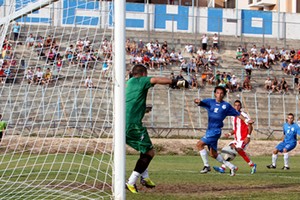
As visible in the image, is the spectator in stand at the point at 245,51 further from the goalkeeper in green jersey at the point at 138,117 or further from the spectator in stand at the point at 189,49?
the goalkeeper in green jersey at the point at 138,117

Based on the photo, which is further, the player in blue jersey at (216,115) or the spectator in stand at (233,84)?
the spectator in stand at (233,84)

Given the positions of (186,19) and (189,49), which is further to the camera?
(186,19)

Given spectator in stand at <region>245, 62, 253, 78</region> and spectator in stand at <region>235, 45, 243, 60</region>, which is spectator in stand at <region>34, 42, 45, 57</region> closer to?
spectator in stand at <region>245, 62, 253, 78</region>

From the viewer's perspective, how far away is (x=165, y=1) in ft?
218

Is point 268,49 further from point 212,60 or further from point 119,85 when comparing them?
point 119,85

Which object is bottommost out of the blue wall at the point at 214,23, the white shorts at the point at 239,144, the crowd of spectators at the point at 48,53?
the white shorts at the point at 239,144

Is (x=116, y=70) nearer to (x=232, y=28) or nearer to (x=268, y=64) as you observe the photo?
(x=268, y=64)

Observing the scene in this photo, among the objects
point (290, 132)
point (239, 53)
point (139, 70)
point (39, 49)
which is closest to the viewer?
point (139, 70)

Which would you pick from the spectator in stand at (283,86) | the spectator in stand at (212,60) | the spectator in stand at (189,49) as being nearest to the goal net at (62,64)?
the spectator in stand at (283,86)

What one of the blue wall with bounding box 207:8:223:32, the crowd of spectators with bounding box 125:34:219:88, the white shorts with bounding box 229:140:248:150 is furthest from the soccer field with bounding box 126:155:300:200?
the blue wall with bounding box 207:8:223:32

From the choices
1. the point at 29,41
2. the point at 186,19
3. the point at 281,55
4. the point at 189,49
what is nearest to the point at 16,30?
the point at 29,41

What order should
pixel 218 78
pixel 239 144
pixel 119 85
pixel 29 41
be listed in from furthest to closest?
1. pixel 218 78
2. pixel 239 144
3. pixel 29 41
4. pixel 119 85

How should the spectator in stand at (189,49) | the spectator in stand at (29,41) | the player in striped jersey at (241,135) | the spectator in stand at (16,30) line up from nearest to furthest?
the spectator in stand at (16,30) < the spectator in stand at (29,41) < the player in striped jersey at (241,135) < the spectator in stand at (189,49)

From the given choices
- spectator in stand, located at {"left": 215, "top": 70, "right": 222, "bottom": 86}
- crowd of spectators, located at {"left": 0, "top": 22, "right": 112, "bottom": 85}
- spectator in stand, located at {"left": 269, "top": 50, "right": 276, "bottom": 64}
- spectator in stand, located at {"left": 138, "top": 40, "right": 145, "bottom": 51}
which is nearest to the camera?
crowd of spectators, located at {"left": 0, "top": 22, "right": 112, "bottom": 85}
